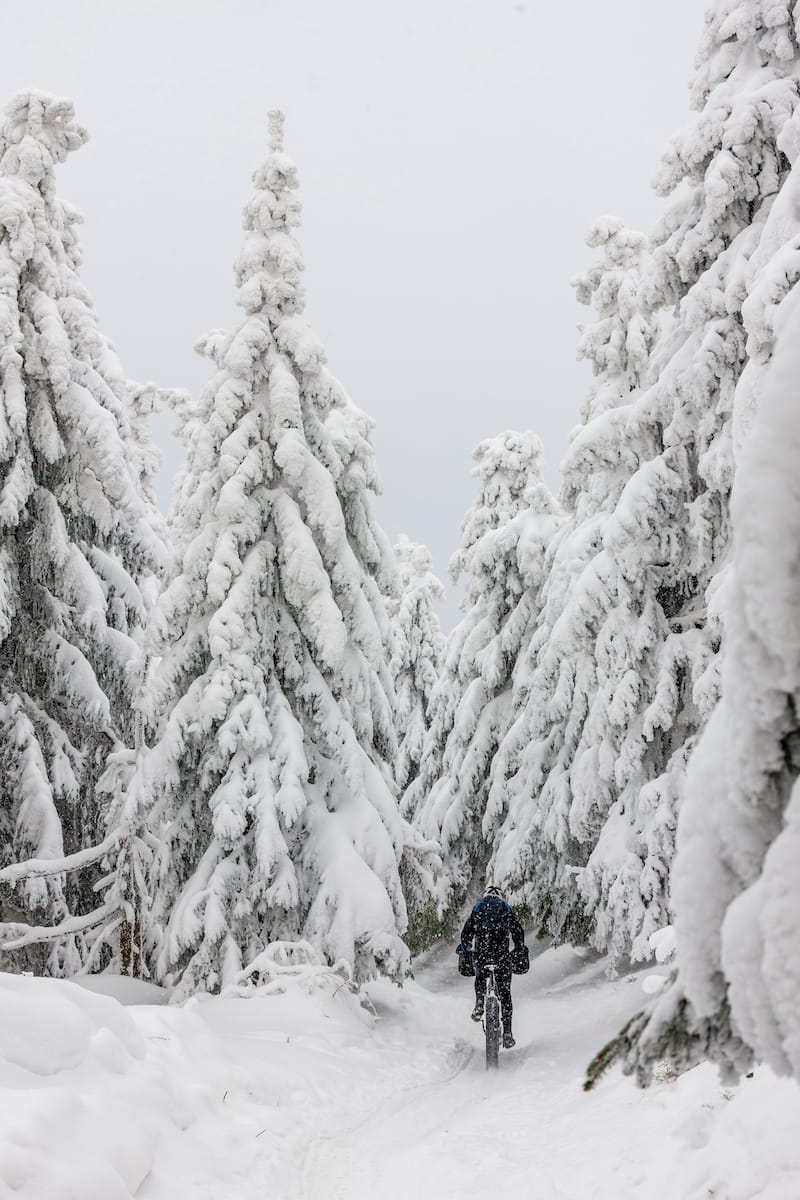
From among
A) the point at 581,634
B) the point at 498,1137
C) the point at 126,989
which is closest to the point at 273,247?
the point at 581,634

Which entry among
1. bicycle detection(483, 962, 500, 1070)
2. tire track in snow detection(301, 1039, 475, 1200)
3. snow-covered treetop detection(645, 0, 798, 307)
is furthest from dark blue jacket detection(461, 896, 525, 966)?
snow-covered treetop detection(645, 0, 798, 307)

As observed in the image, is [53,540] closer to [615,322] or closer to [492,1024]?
[492,1024]

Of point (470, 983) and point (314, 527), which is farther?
point (470, 983)

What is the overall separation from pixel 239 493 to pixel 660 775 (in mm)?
7726

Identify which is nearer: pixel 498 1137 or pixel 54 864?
pixel 498 1137

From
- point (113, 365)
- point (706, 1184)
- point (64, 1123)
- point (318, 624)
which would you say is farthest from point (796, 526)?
point (113, 365)

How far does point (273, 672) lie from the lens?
45.6 ft

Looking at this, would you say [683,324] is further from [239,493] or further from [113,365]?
[113,365]

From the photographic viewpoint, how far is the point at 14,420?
13609 millimetres

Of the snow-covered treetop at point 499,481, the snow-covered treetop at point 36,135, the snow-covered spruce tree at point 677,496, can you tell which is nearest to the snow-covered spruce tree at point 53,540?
the snow-covered treetop at point 36,135

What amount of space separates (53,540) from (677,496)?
9.86 m

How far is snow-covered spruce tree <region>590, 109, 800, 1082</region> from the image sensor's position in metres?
1.97

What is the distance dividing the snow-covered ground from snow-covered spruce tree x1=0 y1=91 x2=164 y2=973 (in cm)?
496

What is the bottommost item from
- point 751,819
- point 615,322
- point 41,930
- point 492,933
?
point 492,933
